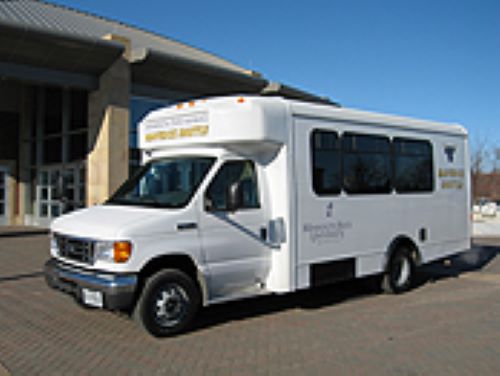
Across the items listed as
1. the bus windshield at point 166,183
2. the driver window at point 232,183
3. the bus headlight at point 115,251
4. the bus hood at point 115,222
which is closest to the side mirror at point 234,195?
the driver window at point 232,183

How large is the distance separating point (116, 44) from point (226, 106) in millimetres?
9798

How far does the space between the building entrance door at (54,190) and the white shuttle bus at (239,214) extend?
1144 centimetres

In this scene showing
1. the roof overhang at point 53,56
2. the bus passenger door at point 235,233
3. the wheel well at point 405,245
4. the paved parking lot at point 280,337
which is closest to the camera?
the paved parking lot at point 280,337

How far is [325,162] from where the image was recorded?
7.37m

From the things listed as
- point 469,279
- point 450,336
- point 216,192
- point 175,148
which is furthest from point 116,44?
point 450,336

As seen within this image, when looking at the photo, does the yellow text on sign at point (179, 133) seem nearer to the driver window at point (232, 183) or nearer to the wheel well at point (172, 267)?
the driver window at point (232, 183)

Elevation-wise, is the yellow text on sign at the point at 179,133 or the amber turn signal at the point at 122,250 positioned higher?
the yellow text on sign at the point at 179,133

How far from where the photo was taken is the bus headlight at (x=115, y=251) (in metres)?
5.54

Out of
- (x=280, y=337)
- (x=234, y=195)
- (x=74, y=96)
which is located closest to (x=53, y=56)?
(x=74, y=96)

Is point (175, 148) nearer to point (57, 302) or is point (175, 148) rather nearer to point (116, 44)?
point (57, 302)

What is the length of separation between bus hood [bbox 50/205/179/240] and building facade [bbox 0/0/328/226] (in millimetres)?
6459

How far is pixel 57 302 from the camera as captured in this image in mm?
7730

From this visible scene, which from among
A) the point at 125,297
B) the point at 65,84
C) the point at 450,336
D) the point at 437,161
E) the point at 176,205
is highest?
the point at 65,84

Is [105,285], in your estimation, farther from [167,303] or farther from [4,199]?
[4,199]
